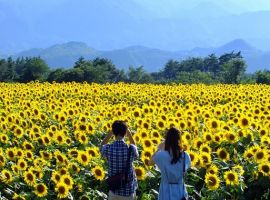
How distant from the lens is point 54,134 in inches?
406

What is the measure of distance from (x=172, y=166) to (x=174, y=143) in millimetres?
250

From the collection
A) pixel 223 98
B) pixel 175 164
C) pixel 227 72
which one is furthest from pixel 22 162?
pixel 227 72

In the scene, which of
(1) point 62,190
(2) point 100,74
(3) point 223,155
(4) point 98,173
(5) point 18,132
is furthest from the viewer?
(2) point 100,74

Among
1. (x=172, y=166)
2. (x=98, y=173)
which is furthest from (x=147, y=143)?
(x=172, y=166)

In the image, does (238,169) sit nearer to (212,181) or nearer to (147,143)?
(212,181)

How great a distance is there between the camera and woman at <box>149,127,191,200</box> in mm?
5930

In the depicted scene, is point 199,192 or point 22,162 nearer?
point 199,192

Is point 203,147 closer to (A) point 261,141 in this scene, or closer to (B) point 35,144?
(A) point 261,141

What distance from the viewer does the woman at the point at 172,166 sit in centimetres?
593

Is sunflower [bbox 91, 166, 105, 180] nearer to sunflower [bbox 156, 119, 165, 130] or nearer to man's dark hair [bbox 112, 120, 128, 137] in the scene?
man's dark hair [bbox 112, 120, 128, 137]

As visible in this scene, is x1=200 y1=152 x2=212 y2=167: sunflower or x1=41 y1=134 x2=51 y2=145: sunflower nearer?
x1=200 y1=152 x2=212 y2=167: sunflower

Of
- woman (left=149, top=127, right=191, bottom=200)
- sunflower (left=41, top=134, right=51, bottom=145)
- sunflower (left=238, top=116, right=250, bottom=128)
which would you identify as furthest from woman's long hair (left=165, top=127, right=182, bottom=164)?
sunflower (left=238, top=116, right=250, bottom=128)

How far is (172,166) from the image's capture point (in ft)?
19.6

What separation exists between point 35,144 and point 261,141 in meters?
3.98
